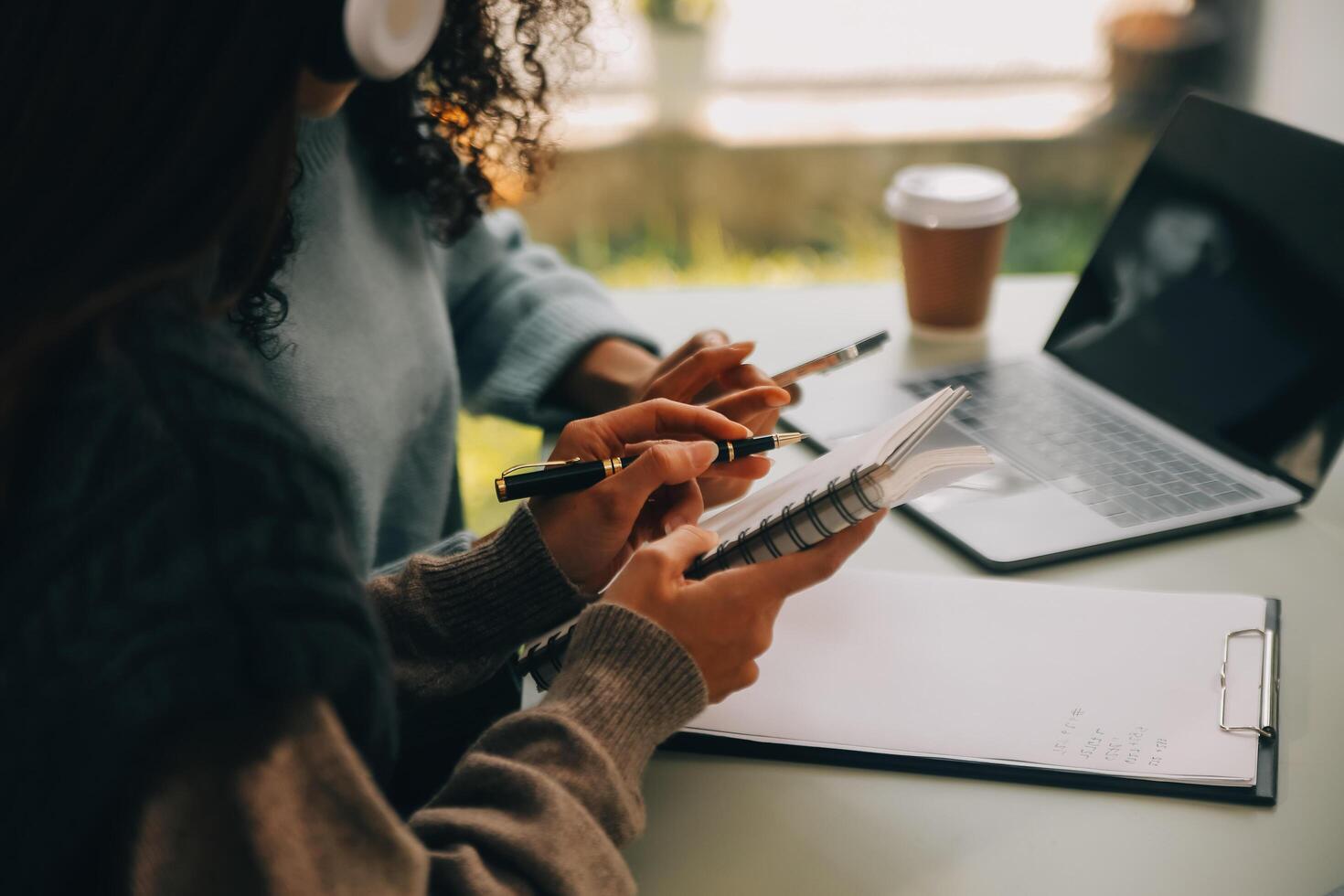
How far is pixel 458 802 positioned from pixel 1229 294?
0.72m

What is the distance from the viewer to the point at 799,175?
→ 281 cm

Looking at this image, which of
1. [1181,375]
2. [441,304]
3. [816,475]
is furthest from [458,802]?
[1181,375]

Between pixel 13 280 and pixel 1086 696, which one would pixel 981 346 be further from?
pixel 13 280

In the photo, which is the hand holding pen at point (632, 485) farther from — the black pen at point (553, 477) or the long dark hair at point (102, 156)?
the long dark hair at point (102, 156)

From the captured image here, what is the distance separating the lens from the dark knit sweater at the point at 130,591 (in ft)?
1.38

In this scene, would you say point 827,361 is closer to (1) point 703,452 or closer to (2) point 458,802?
(1) point 703,452

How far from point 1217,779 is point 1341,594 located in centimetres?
24

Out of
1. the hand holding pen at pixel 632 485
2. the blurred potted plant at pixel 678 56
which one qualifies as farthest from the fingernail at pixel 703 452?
the blurred potted plant at pixel 678 56

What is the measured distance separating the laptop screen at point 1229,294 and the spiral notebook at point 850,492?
36cm

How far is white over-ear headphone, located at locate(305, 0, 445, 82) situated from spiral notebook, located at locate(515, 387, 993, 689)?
0.30m

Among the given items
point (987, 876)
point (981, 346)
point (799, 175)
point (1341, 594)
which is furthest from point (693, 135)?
point (987, 876)

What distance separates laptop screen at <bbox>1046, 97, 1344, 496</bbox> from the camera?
2.82 ft

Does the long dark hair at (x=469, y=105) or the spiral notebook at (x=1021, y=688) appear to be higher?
the long dark hair at (x=469, y=105)

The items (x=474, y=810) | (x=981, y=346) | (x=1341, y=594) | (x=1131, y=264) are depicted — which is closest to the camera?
(x=474, y=810)
